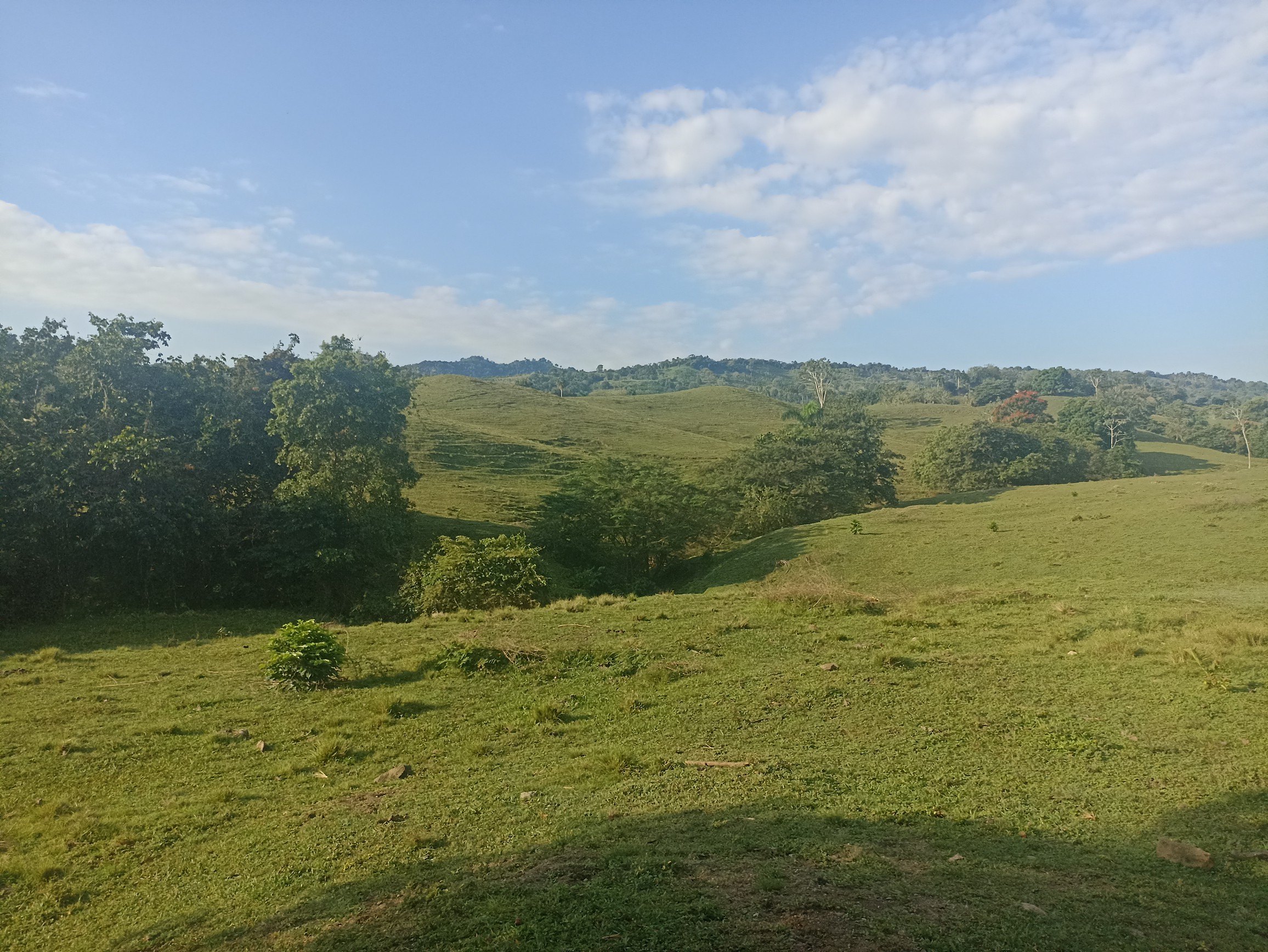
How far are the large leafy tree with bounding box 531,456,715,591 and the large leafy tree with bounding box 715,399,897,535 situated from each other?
25.6ft

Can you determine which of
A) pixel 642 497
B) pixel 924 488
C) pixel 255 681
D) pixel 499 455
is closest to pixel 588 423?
pixel 499 455

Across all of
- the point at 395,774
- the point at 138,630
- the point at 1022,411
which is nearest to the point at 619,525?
the point at 138,630

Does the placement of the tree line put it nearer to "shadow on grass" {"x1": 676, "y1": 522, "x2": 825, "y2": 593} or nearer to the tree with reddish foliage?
"shadow on grass" {"x1": 676, "y1": 522, "x2": 825, "y2": 593}

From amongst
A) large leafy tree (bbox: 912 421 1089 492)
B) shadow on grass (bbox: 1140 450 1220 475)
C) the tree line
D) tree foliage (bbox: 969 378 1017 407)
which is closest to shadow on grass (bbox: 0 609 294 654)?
the tree line

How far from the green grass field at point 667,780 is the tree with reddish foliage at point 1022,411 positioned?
85.4 meters

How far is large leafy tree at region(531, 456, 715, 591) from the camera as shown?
119 ft

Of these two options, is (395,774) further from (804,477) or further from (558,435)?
(558,435)

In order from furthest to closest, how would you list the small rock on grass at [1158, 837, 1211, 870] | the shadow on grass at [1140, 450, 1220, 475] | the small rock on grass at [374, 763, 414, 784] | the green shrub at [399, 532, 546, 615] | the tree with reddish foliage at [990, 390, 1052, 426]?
1. the tree with reddish foliage at [990, 390, 1052, 426]
2. the shadow on grass at [1140, 450, 1220, 475]
3. the green shrub at [399, 532, 546, 615]
4. the small rock on grass at [374, 763, 414, 784]
5. the small rock on grass at [1158, 837, 1211, 870]

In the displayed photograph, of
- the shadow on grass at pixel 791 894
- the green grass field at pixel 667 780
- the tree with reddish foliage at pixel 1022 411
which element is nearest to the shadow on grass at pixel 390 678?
the green grass field at pixel 667 780

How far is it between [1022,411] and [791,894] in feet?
357

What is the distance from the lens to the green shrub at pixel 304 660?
13367mm

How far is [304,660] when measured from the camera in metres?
13.3

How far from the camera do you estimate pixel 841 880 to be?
594 centimetres

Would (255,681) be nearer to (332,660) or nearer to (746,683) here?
(332,660)
